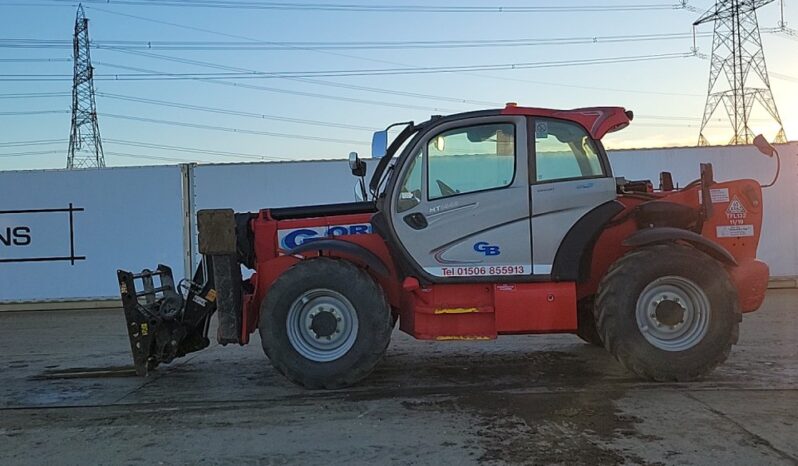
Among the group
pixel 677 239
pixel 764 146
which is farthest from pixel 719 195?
pixel 677 239

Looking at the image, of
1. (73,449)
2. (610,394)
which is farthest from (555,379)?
(73,449)

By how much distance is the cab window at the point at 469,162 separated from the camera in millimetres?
5867

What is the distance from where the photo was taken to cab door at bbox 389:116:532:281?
583cm

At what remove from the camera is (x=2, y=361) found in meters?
8.01

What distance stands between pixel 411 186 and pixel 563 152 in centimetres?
137

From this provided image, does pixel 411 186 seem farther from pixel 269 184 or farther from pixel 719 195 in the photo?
pixel 269 184

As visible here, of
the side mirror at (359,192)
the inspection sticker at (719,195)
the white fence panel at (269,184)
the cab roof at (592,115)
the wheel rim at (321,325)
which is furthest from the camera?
the white fence panel at (269,184)

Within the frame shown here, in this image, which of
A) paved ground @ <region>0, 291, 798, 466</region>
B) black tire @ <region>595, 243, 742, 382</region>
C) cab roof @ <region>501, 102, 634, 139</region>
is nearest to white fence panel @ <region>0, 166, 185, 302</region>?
paved ground @ <region>0, 291, 798, 466</region>

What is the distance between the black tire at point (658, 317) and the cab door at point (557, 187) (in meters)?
0.55

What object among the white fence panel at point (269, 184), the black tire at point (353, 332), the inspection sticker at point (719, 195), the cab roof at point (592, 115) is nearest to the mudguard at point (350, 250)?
the black tire at point (353, 332)

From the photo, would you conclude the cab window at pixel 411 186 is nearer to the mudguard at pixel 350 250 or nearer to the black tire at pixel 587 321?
the mudguard at pixel 350 250

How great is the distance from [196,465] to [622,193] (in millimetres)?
4293

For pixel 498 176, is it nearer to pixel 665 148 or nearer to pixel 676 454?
pixel 676 454

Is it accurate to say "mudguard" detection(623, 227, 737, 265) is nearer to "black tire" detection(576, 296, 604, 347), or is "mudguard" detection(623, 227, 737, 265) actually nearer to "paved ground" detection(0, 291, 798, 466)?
"black tire" detection(576, 296, 604, 347)
